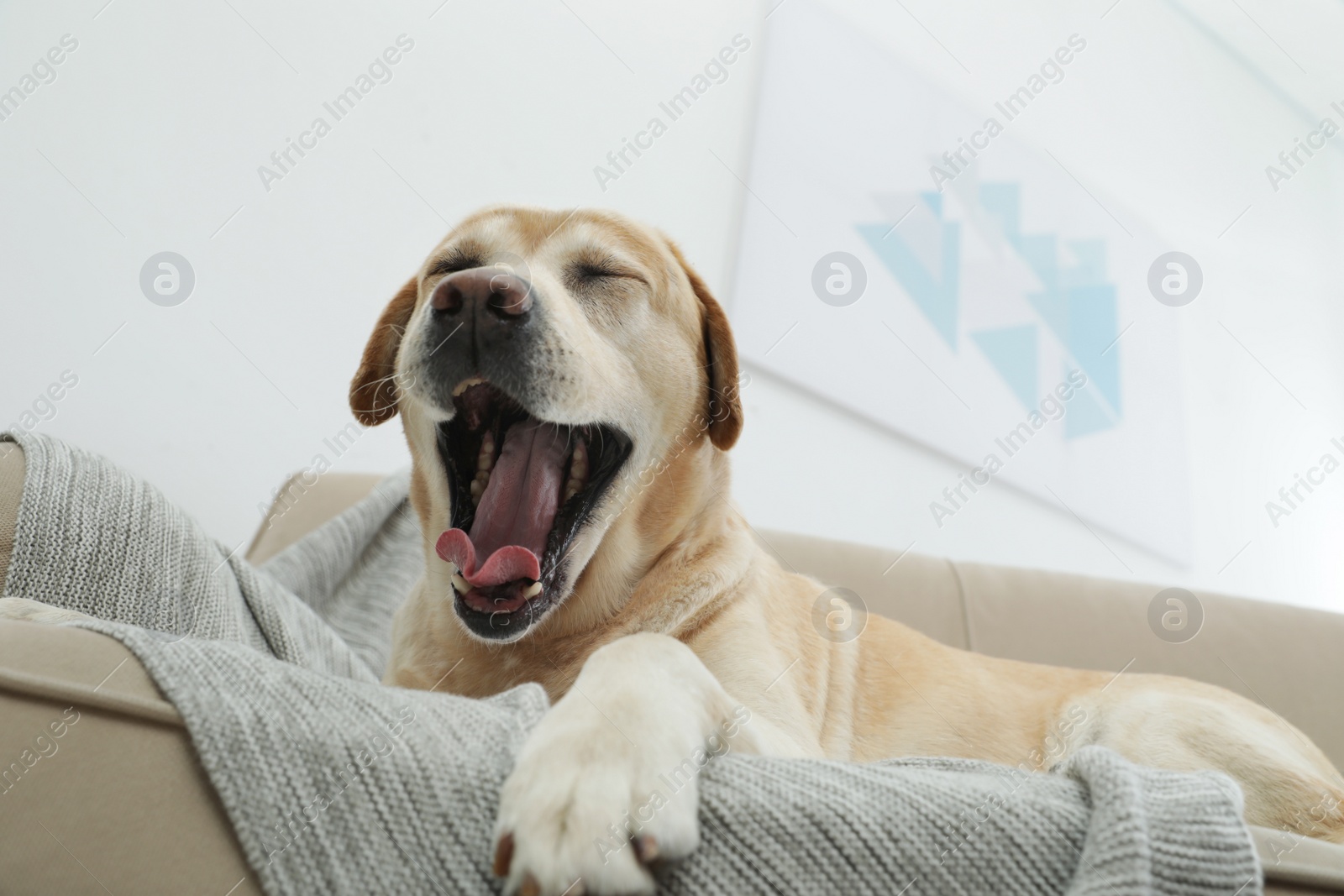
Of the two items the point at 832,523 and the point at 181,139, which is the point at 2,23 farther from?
the point at 832,523

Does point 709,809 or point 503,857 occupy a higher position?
point 709,809

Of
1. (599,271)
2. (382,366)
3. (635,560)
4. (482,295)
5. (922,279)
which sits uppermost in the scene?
(922,279)

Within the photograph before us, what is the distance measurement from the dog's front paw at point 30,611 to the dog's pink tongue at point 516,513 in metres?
0.50

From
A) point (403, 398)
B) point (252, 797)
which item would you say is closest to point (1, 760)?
point (252, 797)

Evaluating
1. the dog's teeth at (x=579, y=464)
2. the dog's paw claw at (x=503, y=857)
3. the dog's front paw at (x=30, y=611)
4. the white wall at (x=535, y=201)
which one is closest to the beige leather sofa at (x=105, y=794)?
the dog's paw claw at (x=503, y=857)

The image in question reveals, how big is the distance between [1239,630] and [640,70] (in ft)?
10.6

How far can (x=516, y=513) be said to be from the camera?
1.37 m

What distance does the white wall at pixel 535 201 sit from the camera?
2.58 meters

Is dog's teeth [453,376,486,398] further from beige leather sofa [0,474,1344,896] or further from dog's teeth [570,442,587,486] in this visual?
beige leather sofa [0,474,1344,896]

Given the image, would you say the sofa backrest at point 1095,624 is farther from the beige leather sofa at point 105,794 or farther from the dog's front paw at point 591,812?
the dog's front paw at point 591,812

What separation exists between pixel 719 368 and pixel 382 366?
0.73m

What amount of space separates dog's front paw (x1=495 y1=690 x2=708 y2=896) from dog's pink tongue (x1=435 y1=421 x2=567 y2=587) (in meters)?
0.51

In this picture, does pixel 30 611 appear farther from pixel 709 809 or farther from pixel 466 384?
pixel 709 809

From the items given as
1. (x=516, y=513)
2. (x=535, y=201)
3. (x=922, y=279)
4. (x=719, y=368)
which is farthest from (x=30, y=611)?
(x=922, y=279)
